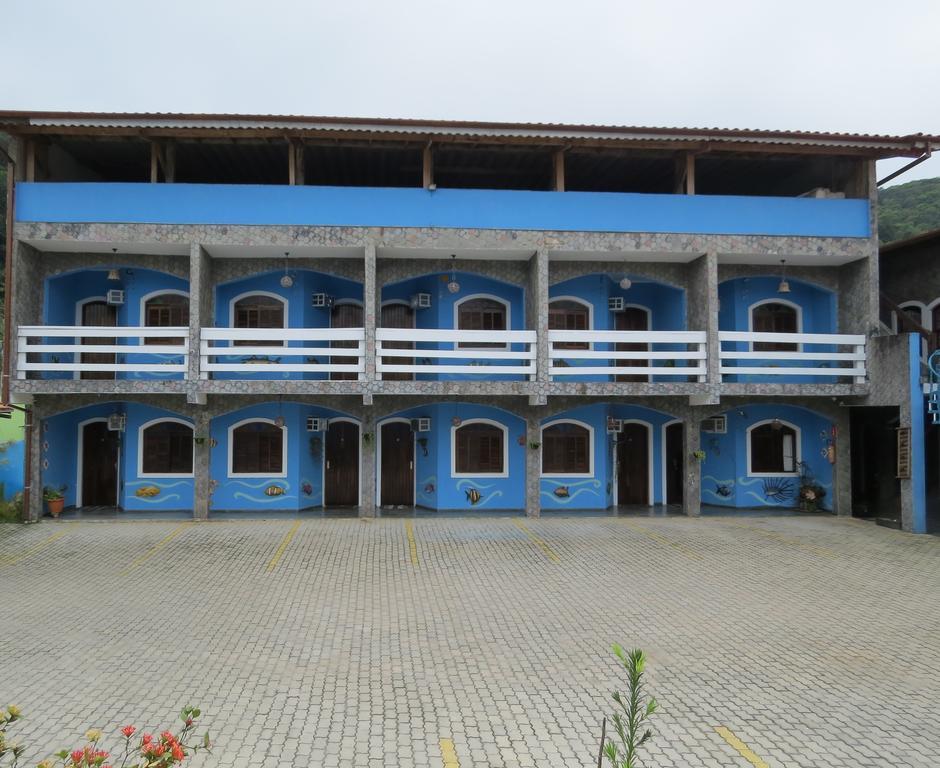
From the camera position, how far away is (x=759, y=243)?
1555cm

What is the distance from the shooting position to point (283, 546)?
1277cm

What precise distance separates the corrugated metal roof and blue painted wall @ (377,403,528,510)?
6.81 metres

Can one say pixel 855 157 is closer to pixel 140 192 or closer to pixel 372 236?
pixel 372 236

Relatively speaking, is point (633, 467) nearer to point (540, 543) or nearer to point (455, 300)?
point (540, 543)

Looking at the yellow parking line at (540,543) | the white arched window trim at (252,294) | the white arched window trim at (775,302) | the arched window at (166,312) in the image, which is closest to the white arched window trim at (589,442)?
the yellow parking line at (540,543)

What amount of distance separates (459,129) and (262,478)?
10.00 meters

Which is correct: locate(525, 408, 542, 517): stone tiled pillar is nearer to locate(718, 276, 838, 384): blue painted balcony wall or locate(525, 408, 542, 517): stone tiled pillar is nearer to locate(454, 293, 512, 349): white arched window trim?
locate(454, 293, 512, 349): white arched window trim

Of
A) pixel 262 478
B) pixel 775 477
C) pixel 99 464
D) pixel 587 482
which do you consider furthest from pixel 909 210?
pixel 99 464

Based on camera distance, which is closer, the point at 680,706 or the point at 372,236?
the point at 680,706

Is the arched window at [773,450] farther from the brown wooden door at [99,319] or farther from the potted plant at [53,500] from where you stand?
the potted plant at [53,500]

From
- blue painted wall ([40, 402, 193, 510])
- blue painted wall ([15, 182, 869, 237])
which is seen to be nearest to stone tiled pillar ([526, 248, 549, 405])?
blue painted wall ([15, 182, 869, 237])

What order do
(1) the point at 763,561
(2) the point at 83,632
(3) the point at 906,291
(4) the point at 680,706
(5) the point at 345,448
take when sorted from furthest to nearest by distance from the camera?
(3) the point at 906,291, (5) the point at 345,448, (1) the point at 763,561, (2) the point at 83,632, (4) the point at 680,706

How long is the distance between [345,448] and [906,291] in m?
17.0

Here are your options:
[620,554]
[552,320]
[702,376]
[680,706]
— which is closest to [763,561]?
[620,554]
